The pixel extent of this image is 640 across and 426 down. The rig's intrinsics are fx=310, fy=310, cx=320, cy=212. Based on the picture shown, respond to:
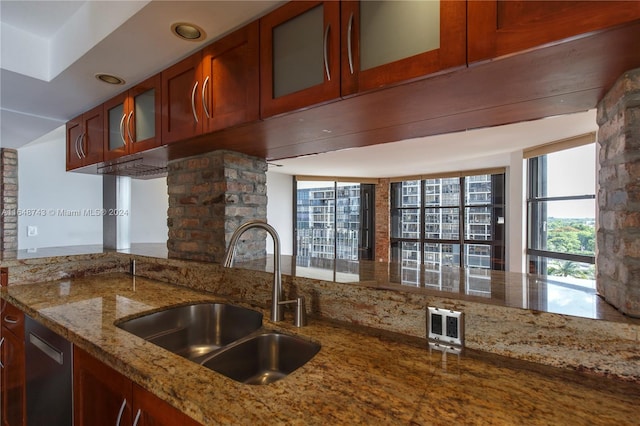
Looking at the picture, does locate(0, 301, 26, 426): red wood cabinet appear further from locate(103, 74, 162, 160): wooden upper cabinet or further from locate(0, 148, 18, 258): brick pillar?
locate(0, 148, 18, 258): brick pillar

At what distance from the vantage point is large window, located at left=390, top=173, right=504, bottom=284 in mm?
5789

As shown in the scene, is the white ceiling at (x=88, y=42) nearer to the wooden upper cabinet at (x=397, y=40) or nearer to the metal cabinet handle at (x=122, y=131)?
the metal cabinet handle at (x=122, y=131)

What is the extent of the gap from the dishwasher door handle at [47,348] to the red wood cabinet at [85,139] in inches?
46.2

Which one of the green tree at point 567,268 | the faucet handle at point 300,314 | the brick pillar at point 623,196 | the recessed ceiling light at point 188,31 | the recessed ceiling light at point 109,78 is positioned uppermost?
the recessed ceiling light at point 188,31

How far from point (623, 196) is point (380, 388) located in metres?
0.82

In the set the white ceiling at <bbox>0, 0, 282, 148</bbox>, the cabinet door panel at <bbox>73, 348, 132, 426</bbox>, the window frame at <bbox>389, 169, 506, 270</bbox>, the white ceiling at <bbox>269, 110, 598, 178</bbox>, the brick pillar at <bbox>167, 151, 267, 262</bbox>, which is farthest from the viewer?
the window frame at <bbox>389, 169, 506, 270</bbox>

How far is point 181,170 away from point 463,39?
5.69ft

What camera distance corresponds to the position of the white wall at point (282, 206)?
6.34 metres

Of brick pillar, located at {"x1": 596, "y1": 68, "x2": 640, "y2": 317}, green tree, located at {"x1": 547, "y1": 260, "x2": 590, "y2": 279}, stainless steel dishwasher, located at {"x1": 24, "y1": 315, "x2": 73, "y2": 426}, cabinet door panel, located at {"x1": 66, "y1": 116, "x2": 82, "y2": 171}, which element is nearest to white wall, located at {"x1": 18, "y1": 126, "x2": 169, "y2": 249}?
cabinet door panel, located at {"x1": 66, "y1": 116, "x2": 82, "y2": 171}

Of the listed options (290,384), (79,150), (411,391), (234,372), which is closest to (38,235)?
(79,150)

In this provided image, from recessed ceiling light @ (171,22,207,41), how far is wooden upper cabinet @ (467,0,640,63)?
3.44 feet

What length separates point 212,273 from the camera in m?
1.69

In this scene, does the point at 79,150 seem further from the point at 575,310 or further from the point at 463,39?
the point at 575,310

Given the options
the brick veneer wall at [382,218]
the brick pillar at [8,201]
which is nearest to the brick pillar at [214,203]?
the brick pillar at [8,201]
